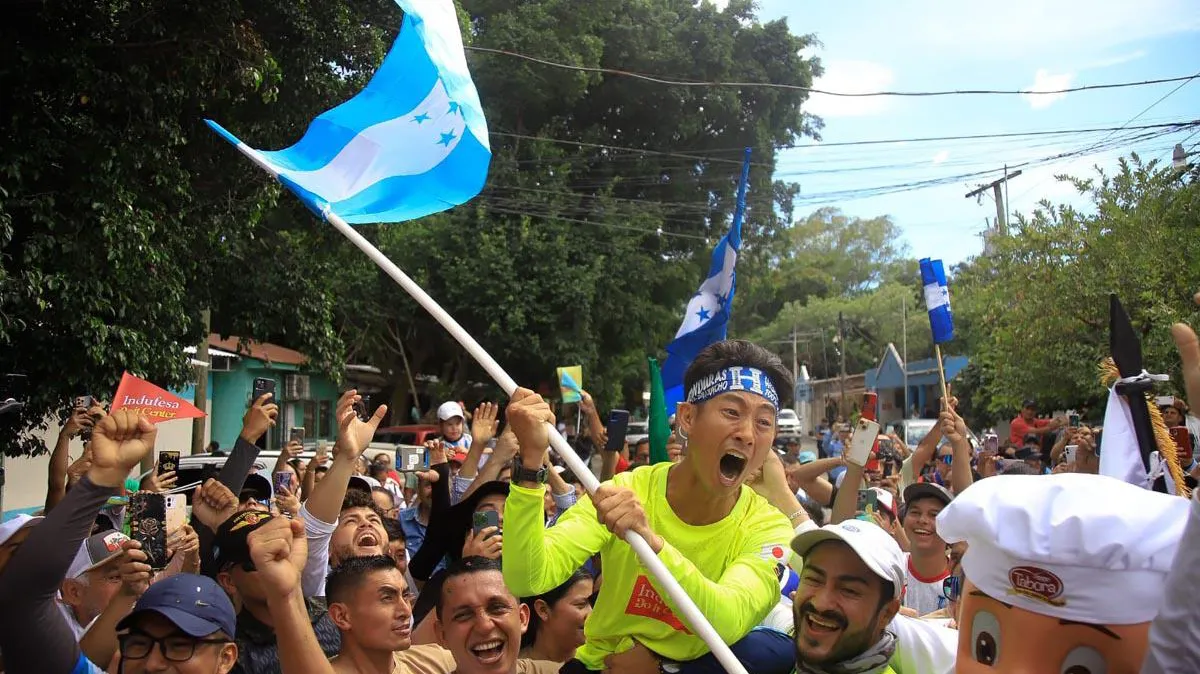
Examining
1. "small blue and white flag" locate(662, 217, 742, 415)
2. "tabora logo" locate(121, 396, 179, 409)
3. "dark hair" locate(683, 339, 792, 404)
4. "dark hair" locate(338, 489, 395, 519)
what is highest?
"small blue and white flag" locate(662, 217, 742, 415)

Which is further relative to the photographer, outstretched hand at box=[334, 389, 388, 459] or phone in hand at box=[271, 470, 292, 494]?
phone in hand at box=[271, 470, 292, 494]

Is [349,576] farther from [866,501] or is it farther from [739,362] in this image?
[866,501]

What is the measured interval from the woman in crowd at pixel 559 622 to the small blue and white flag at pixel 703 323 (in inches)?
60.9

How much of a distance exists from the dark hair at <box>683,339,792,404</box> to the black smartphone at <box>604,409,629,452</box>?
2731 millimetres

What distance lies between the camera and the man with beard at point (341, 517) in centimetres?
458

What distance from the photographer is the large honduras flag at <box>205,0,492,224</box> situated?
14.7 ft

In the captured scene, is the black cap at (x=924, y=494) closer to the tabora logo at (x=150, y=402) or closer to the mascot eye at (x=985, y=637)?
the mascot eye at (x=985, y=637)

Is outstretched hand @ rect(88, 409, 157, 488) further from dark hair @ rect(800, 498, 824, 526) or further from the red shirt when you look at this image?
the red shirt

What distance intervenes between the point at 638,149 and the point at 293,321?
1634 centimetres

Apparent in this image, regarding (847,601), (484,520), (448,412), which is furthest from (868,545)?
(448,412)

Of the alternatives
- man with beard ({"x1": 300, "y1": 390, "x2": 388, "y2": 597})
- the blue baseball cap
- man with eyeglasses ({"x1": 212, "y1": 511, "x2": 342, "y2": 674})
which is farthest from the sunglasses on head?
man with beard ({"x1": 300, "y1": 390, "x2": 388, "y2": 597})

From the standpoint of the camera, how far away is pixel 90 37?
888cm

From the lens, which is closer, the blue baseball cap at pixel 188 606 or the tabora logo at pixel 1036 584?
the tabora logo at pixel 1036 584

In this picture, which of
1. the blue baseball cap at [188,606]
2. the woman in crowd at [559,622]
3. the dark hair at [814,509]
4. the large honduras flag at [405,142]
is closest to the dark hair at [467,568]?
the woman in crowd at [559,622]
